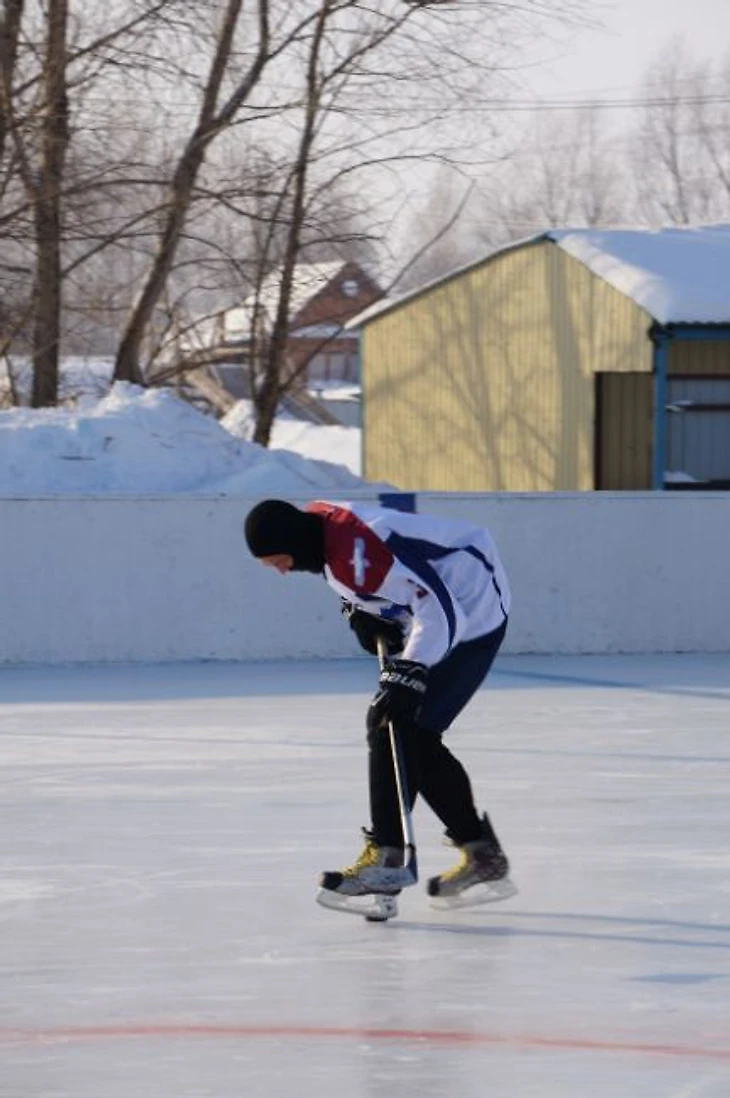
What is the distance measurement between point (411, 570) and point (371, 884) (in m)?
0.86

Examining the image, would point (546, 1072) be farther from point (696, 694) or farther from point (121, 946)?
point (696, 694)

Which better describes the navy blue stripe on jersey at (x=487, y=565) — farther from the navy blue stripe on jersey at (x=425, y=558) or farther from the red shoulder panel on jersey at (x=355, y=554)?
the red shoulder panel on jersey at (x=355, y=554)

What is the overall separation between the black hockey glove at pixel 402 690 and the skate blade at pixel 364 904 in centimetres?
50

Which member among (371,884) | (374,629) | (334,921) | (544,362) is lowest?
(334,921)

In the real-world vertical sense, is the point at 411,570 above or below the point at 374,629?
above

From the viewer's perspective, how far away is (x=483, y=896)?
5910 mm

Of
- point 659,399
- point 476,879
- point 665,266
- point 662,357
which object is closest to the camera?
point 476,879

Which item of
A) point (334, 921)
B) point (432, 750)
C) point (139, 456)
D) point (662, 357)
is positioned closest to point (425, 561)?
point (432, 750)

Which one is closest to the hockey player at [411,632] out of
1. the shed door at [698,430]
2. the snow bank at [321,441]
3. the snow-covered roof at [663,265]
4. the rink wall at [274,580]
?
the rink wall at [274,580]

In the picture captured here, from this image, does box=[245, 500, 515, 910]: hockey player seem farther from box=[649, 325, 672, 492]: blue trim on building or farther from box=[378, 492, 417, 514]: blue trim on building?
box=[649, 325, 672, 492]: blue trim on building

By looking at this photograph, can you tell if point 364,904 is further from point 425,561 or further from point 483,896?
point 425,561

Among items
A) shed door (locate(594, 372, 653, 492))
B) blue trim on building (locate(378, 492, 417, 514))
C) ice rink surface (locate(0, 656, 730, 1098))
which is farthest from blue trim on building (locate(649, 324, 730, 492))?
ice rink surface (locate(0, 656, 730, 1098))

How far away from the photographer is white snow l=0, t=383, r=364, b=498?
13.6 m

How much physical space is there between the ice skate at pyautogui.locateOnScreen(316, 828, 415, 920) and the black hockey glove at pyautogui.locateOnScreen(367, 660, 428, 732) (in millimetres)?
402
